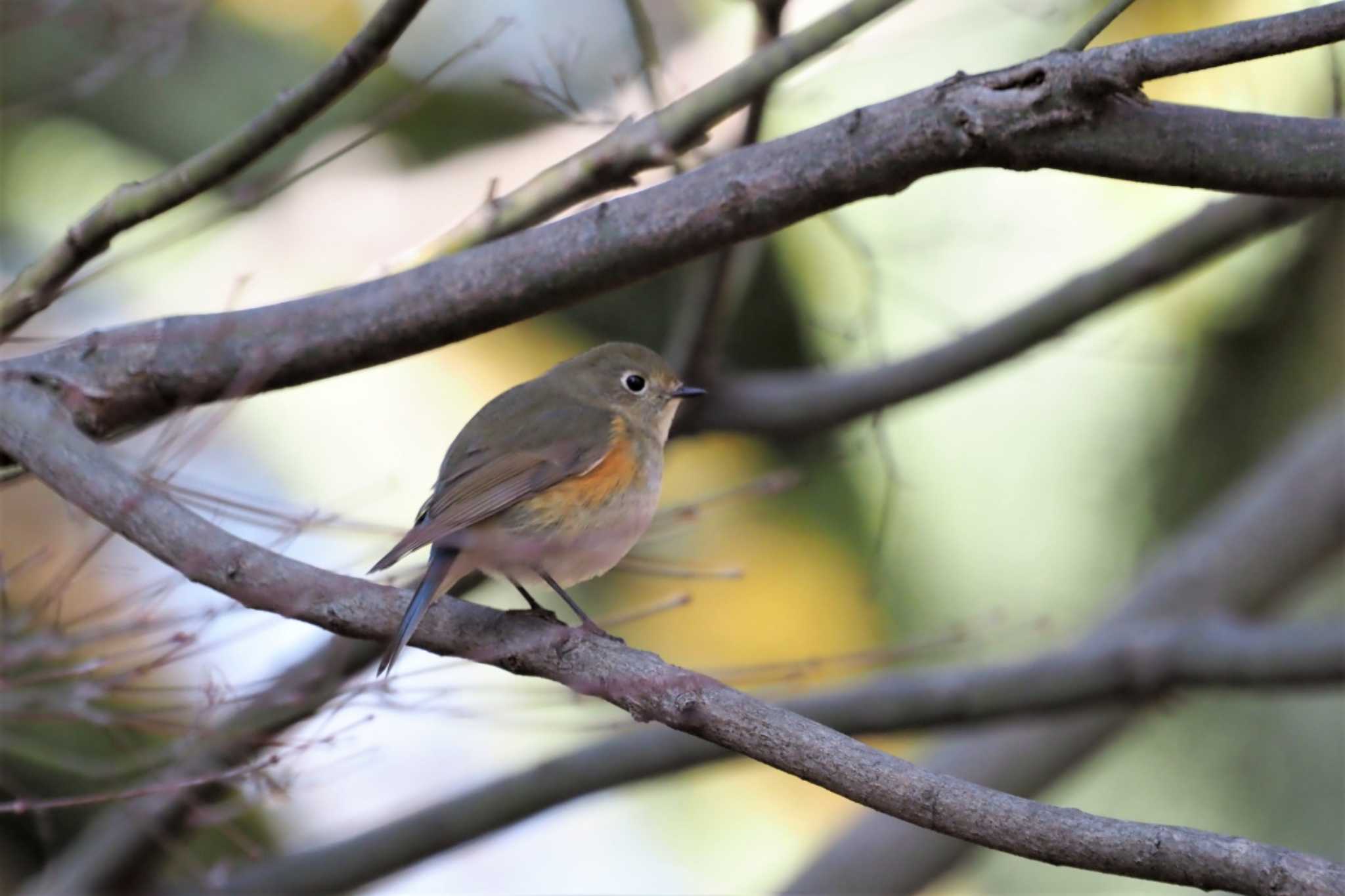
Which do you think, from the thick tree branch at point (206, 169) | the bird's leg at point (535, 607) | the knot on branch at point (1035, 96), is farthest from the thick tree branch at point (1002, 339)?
the thick tree branch at point (206, 169)

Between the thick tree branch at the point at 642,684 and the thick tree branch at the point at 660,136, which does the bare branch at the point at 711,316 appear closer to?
the thick tree branch at the point at 660,136

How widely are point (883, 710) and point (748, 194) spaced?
208 centimetres

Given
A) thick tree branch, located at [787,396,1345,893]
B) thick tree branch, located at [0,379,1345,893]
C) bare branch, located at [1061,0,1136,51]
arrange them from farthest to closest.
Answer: thick tree branch, located at [787,396,1345,893], bare branch, located at [1061,0,1136,51], thick tree branch, located at [0,379,1345,893]

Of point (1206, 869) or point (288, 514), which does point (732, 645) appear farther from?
point (1206, 869)

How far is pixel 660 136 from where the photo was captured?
2746mm

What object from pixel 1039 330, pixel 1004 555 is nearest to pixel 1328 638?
pixel 1039 330

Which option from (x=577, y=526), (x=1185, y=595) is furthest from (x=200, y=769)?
(x=1185, y=595)

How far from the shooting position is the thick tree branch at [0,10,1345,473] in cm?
211

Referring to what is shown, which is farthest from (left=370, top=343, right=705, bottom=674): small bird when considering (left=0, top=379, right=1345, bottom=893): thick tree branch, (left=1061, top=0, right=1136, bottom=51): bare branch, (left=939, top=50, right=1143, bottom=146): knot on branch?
(left=1061, top=0, right=1136, bottom=51): bare branch

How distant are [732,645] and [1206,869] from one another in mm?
4455

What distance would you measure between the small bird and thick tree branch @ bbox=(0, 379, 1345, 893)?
0.17 metres

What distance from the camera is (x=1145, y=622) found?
4430 mm

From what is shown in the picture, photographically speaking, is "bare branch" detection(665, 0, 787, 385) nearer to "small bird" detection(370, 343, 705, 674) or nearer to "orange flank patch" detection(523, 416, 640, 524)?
"small bird" detection(370, 343, 705, 674)

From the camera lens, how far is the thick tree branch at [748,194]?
211 cm
